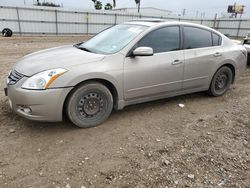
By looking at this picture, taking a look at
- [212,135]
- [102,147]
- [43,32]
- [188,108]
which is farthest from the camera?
[43,32]

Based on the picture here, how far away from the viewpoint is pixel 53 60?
127 inches

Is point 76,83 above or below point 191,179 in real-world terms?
above

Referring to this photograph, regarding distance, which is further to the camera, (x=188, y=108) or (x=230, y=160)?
(x=188, y=108)

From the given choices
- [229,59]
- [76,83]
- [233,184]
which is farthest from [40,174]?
[229,59]

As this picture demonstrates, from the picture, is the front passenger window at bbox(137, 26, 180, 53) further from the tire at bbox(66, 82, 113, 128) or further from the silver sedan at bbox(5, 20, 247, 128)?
the tire at bbox(66, 82, 113, 128)

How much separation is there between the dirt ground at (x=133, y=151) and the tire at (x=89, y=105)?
0.47 feet

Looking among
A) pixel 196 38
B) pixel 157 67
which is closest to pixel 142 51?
pixel 157 67

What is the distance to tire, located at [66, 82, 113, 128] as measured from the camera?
3.17 meters

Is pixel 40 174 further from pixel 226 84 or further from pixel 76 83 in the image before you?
pixel 226 84

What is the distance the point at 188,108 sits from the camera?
4.29 meters

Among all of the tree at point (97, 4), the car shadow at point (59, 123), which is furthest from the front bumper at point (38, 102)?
the tree at point (97, 4)

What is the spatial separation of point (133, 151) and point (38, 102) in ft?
4.63

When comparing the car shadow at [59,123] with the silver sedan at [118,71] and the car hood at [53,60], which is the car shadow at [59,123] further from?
the car hood at [53,60]

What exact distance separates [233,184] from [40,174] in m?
2.11
